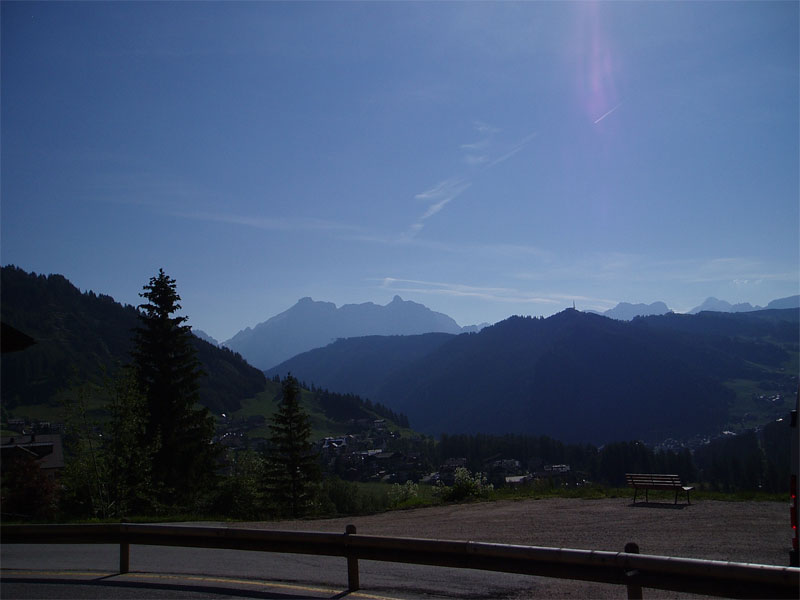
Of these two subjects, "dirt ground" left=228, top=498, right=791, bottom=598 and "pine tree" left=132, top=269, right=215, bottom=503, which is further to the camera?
"pine tree" left=132, top=269, right=215, bottom=503

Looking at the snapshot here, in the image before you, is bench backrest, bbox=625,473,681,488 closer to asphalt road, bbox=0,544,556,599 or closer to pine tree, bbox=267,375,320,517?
asphalt road, bbox=0,544,556,599

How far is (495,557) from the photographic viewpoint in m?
6.31

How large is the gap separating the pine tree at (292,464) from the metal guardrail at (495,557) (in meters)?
29.5

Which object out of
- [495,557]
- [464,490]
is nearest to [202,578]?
[495,557]

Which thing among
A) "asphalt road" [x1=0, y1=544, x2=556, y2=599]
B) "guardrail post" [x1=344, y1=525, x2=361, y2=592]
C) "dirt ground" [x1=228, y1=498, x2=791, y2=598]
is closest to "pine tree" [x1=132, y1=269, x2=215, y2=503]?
"dirt ground" [x1=228, y1=498, x2=791, y2=598]

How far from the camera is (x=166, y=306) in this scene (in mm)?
33094

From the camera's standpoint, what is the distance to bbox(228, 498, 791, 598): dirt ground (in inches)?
405

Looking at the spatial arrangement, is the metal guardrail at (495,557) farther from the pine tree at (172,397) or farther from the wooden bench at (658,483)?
the pine tree at (172,397)

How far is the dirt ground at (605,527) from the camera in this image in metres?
10.3

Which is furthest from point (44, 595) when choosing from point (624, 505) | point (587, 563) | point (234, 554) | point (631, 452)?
point (631, 452)

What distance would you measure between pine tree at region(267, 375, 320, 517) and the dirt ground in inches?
860

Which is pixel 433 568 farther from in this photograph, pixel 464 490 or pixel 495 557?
pixel 464 490

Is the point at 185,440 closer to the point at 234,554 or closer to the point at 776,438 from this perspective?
the point at 234,554

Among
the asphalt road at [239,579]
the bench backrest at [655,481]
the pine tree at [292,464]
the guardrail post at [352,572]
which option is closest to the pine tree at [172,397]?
the pine tree at [292,464]
